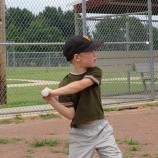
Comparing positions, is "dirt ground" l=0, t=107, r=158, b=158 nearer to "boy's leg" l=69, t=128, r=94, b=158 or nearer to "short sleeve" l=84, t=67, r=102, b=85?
"boy's leg" l=69, t=128, r=94, b=158

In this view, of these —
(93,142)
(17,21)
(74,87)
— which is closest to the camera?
(74,87)

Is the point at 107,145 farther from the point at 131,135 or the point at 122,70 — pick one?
the point at 122,70

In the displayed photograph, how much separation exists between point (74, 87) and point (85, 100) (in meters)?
0.23

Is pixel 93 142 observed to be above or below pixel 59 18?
below

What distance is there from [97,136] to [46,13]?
8717 millimetres

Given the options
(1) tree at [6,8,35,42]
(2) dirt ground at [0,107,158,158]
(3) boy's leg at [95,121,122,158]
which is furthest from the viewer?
(1) tree at [6,8,35,42]

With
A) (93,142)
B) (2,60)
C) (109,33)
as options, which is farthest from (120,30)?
(93,142)

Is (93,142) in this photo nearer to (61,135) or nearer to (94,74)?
(94,74)

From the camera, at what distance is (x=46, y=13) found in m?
12.3

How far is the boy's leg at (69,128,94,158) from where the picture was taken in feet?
12.8

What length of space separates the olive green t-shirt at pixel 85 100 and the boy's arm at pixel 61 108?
0.12ft

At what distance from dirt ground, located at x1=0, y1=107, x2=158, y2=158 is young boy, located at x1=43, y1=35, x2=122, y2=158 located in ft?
8.66

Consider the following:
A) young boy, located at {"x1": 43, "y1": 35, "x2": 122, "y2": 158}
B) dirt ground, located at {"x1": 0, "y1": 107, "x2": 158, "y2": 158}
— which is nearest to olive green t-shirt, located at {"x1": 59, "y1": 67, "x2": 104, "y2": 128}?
young boy, located at {"x1": 43, "y1": 35, "x2": 122, "y2": 158}

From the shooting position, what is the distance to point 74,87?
3641mm
